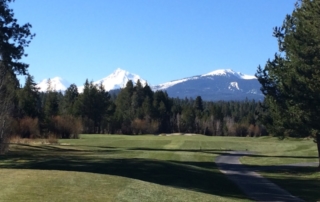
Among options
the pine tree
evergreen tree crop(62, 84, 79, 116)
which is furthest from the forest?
the pine tree

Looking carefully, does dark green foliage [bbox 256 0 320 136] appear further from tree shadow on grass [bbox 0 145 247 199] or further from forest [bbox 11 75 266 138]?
forest [bbox 11 75 266 138]

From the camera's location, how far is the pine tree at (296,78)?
89.5 ft

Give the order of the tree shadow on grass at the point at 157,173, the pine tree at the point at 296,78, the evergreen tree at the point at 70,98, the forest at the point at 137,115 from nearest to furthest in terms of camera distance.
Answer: the tree shadow on grass at the point at 157,173, the pine tree at the point at 296,78, the forest at the point at 137,115, the evergreen tree at the point at 70,98

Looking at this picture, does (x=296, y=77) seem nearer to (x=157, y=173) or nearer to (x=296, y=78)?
(x=296, y=78)

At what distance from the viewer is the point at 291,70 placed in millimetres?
30281

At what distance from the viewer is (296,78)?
2970 cm

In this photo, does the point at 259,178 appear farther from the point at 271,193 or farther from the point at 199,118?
the point at 199,118

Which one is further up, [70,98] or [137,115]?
[70,98]

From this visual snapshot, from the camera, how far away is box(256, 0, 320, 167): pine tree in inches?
1074

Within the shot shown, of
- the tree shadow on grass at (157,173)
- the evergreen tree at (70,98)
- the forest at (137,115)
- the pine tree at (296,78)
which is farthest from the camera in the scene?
the evergreen tree at (70,98)

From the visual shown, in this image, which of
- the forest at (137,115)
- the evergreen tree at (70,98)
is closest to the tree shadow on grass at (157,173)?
the forest at (137,115)

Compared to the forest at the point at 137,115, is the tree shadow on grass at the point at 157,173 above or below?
below

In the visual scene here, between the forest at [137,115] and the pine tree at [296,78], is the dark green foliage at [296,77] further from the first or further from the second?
the forest at [137,115]

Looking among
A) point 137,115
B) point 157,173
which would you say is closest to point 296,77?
point 157,173
